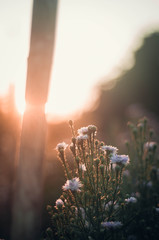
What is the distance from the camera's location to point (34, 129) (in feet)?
7.19

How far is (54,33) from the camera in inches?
90.4

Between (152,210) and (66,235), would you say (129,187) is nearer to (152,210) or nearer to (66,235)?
(152,210)

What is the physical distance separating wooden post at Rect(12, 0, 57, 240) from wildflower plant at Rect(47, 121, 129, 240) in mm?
280

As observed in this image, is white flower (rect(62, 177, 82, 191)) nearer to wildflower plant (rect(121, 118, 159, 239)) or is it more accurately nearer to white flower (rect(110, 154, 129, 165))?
white flower (rect(110, 154, 129, 165))

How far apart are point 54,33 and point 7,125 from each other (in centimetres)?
703

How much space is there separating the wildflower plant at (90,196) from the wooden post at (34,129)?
280 millimetres

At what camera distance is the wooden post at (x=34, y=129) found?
215cm

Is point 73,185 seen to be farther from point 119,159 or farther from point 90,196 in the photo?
point 119,159

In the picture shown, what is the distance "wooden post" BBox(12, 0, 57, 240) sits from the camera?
84.7 inches

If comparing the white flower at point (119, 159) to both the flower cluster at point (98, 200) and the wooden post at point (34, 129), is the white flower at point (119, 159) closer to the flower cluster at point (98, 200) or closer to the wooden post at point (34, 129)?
the flower cluster at point (98, 200)

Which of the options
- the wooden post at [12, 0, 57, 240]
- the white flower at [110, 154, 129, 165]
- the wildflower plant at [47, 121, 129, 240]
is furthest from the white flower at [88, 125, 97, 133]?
the wooden post at [12, 0, 57, 240]

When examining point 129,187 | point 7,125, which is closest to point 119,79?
point 7,125

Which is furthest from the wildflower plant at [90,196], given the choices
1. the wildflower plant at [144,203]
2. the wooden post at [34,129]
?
the wooden post at [34,129]

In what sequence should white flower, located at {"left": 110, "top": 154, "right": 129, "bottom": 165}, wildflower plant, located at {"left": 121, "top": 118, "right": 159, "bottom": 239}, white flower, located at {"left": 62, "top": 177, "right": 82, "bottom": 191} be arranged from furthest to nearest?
wildflower plant, located at {"left": 121, "top": 118, "right": 159, "bottom": 239}
white flower, located at {"left": 110, "top": 154, "right": 129, "bottom": 165}
white flower, located at {"left": 62, "top": 177, "right": 82, "bottom": 191}
